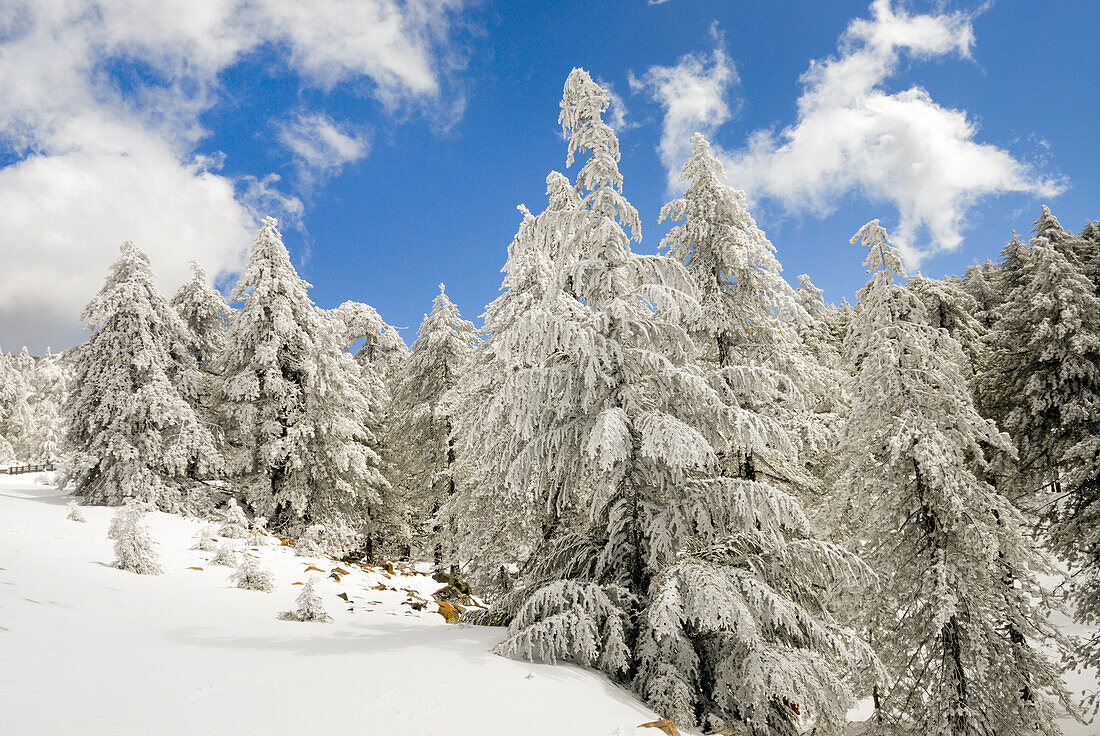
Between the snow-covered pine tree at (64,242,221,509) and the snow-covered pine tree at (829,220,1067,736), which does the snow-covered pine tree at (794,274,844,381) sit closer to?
the snow-covered pine tree at (829,220,1067,736)

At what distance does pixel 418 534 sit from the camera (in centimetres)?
2581

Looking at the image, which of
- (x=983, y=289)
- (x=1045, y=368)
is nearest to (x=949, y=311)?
(x=1045, y=368)

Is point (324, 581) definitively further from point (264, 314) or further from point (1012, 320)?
point (1012, 320)

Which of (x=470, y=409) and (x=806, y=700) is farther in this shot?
(x=470, y=409)

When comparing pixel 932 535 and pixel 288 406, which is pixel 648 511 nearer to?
pixel 932 535

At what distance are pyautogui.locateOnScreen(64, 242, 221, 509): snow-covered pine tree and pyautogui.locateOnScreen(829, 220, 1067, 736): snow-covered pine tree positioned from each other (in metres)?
20.0

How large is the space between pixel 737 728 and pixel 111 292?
22.6 meters

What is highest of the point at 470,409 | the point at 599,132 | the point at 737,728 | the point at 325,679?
the point at 599,132

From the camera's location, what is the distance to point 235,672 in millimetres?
4621

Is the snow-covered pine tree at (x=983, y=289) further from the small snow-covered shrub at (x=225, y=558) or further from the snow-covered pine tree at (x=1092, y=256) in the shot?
the small snow-covered shrub at (x=225, y=558)

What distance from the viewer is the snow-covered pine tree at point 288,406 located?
19.0 meters

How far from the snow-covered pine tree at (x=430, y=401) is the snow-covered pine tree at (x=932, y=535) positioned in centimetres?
1421

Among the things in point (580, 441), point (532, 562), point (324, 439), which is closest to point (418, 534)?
point (324, 439)

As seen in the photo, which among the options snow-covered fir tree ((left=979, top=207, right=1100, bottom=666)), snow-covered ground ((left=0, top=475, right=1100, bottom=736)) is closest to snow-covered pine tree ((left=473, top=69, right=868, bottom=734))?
snow-covered ground ((left=0, top=475, right=1100, bottom=736))
